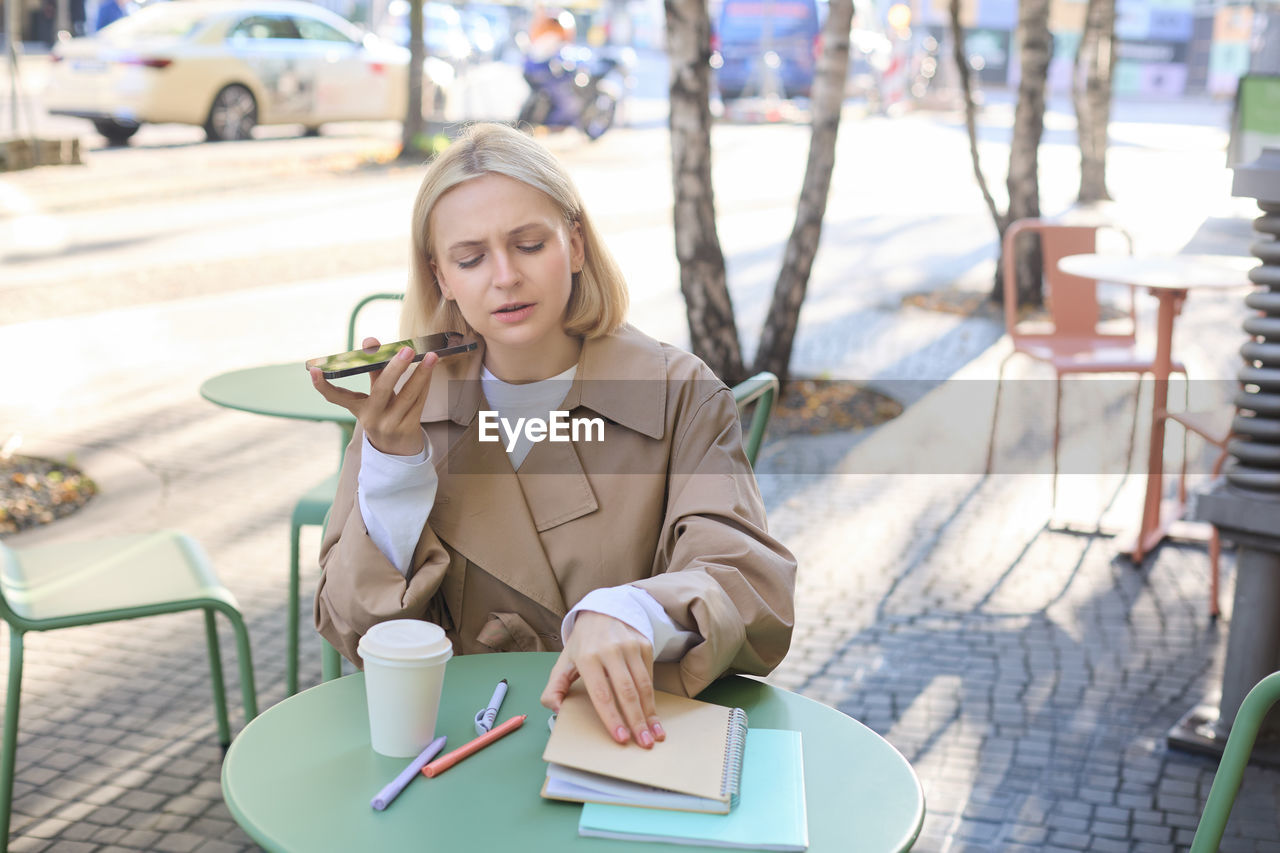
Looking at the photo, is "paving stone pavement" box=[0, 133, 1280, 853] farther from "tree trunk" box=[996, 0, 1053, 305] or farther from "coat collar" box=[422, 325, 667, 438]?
"tree trunk" box=[996, 0, 1053, 305]

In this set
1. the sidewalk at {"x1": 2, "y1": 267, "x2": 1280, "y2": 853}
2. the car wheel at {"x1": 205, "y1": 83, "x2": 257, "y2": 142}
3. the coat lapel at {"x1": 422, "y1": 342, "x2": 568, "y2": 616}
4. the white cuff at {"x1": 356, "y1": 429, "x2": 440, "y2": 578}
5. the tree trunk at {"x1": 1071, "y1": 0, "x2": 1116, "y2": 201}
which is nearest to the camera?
the white cuff at {"x1": 356, "y1": 429, "x2": 440, "y2": 578}

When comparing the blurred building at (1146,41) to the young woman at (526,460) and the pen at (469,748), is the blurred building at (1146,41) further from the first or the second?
the pen at (469,748)

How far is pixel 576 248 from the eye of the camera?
235 cm

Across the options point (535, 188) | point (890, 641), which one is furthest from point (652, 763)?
point (890, 641)

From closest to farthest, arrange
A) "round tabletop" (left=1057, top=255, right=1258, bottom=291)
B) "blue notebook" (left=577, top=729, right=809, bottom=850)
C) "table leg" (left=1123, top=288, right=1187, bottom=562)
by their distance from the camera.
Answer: "blue notebook" (left=577, top=729, right=809, bottom=850) → "round tabletop" (left=1057, top=255, right=1258, bottom=291) → "table leg" (left=1123, top=288, right=1187, bottom=562)

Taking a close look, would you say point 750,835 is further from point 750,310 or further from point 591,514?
point 750,310

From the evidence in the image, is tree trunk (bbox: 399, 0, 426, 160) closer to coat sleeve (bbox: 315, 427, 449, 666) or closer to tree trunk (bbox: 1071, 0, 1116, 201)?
tree trunk (bbox: 1071, 0, 1116, 201)

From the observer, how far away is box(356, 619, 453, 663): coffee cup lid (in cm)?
168

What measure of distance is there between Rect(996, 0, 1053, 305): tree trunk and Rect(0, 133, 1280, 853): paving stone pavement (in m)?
2.91

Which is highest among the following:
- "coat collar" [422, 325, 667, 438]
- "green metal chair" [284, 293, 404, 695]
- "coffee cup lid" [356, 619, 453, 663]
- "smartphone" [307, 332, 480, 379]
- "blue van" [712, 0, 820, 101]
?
"blue van" [712, 0, 820, 101]

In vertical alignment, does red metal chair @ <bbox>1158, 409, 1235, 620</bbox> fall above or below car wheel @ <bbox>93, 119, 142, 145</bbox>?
below

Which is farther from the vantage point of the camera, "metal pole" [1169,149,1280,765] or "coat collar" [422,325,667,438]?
"metal pole" [1169,149,1280,765]

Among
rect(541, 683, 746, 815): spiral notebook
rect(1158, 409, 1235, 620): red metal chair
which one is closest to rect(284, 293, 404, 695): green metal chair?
rect(541, 683, 746, 815): spiral notebook

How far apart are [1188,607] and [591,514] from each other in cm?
327
